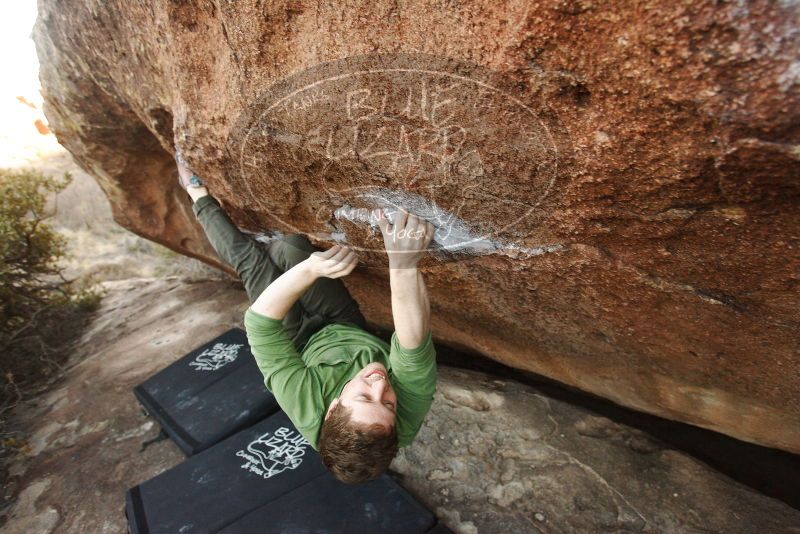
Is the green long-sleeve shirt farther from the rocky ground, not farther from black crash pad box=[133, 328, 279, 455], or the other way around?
black crash pad box=[133, 328, 279, 455]

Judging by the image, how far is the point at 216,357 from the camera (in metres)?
3.46

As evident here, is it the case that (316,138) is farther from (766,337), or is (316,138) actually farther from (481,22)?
(766,337)

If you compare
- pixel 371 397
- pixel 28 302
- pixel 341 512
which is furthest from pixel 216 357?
pixel 28 302

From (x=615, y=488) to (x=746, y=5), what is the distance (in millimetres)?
1933

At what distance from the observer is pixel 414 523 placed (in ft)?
7.02

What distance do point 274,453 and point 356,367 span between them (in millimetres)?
913

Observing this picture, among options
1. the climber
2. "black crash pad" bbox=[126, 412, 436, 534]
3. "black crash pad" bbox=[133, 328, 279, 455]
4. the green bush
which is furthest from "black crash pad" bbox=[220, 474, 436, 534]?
the green bush

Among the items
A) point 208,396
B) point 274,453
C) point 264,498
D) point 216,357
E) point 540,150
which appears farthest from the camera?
point 216,357

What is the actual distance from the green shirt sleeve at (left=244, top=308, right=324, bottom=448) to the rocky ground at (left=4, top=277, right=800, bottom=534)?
756 millimetres

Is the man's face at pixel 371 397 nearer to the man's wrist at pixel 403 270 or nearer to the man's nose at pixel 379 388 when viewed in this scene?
the man's nose at pixel 379 388

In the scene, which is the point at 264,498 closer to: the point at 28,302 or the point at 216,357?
the point at 216,357

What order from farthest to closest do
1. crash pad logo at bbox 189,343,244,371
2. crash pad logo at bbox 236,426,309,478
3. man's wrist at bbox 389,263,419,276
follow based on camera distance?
1. crash pad logo at bbox 189,343,244,371
2. crash pad logo at bbox 236,426,309,478
3. man's wrist at bbox 389,263,419,276

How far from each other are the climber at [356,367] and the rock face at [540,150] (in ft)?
0.92

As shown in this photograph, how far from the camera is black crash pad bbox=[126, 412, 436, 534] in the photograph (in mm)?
2199
